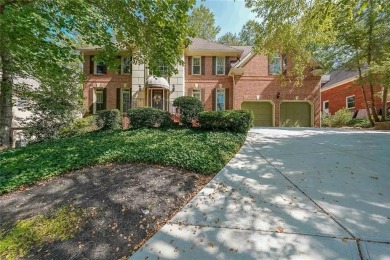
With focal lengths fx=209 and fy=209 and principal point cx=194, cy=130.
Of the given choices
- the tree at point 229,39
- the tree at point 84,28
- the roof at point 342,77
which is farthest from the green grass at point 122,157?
the tree at point 229,39

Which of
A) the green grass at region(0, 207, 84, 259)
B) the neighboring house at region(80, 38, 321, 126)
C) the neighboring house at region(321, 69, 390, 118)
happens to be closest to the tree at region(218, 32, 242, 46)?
the neighboring house at region(321, 69, 390, 118)

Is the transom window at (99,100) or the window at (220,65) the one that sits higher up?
the window at (220,65)

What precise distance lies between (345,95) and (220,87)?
45.9 feet

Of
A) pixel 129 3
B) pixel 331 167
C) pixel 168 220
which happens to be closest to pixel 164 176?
pixel 168 220

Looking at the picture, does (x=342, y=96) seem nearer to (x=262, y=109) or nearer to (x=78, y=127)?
(x=262, y=109)

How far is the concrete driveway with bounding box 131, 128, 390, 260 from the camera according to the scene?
2.19 metres

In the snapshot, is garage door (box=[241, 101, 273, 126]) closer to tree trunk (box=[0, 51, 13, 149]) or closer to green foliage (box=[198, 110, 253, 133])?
green foliage (box=[198, 110, 253, 133])

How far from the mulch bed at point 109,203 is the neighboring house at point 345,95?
20.0m

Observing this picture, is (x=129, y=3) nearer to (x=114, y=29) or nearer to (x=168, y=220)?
(x=114, y=29)

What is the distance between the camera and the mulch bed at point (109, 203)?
2.43 m

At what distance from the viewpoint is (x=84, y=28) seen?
5.76 meters

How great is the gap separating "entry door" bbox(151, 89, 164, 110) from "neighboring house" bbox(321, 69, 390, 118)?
15958 millimetres

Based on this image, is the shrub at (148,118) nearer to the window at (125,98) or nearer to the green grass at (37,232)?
the green grass at (37,232)

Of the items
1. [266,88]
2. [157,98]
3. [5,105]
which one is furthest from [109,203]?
[266,88]
